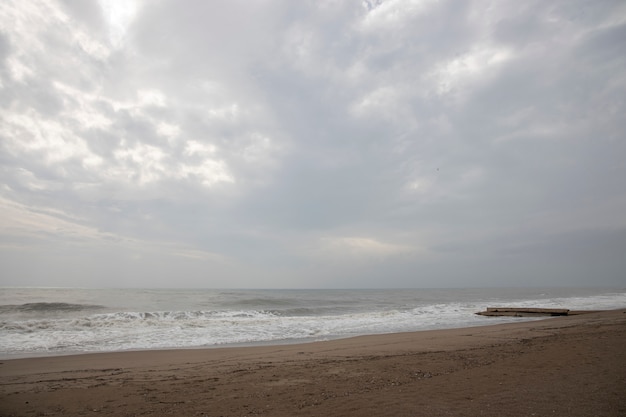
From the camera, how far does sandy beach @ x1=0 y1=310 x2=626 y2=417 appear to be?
5648 mm

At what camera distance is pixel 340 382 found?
7.27 m

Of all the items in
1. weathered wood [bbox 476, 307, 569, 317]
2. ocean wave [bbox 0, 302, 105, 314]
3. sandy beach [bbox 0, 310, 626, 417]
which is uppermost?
sandy beach [bbox 0, 310, 626, 417]

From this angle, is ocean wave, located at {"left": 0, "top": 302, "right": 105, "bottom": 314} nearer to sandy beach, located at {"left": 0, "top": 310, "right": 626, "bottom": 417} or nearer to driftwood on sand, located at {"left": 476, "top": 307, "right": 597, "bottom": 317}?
sandy beach, located at {"left": 0, "top": 310, "right": 626, "bottom": 417}

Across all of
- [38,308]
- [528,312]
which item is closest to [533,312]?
[528,312]

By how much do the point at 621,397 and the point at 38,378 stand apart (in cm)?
1216

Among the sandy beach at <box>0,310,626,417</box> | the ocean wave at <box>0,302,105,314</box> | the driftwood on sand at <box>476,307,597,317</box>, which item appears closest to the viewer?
A: the sandy beach at <box>0,310,626,417</box>

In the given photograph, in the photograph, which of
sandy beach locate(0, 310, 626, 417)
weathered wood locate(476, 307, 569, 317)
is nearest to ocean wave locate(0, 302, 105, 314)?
sandy beach locate(0, 310, 626, 417)

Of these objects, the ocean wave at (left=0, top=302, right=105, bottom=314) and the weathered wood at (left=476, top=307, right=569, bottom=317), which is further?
the ocean wave at (left=0, top=302, right=105, bottom=314)

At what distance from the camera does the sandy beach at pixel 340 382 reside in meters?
5.65

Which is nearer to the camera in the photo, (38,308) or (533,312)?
(533,312)

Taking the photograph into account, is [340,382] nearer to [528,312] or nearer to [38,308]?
[528,312]

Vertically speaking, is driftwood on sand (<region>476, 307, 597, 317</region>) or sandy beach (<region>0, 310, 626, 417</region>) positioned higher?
sandy beach (<region>0, 310, 626, 417</region>)

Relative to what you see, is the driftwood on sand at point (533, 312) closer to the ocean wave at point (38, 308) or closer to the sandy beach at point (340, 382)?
the sandy beach at point (340, 382)

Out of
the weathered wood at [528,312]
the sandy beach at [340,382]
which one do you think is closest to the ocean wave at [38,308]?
the sandy beach at [340,382]
